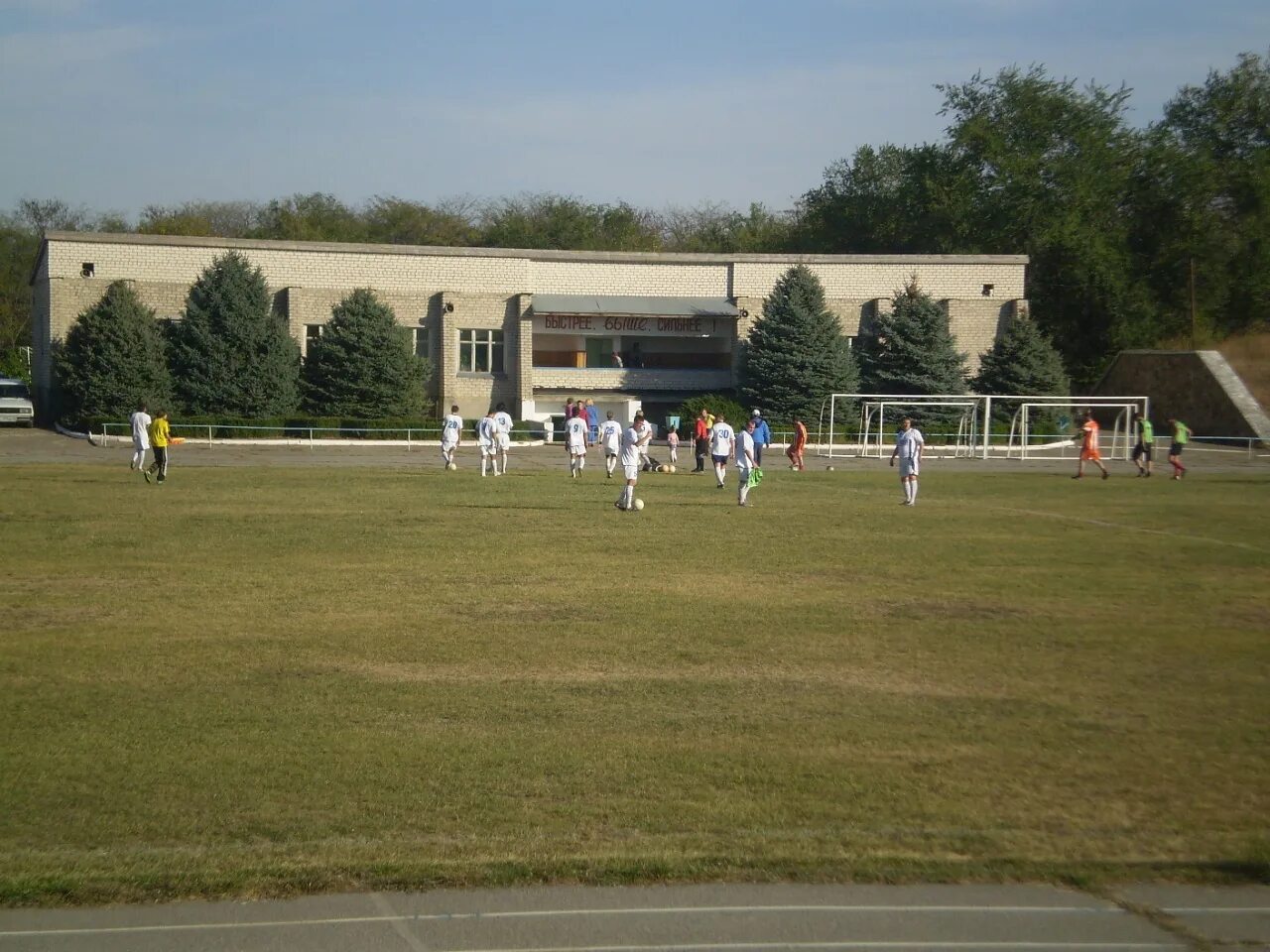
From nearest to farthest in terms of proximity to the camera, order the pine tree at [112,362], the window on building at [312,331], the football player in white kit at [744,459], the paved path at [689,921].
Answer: the paved path at [689,921] → the football player in white kit at [744,459] → the pine tree at [112,362] → the window on building at [312,331]

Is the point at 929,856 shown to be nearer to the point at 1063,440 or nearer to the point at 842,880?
the point at 842,880

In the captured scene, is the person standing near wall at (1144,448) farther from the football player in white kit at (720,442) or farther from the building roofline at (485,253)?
the building roofline at (485,253)

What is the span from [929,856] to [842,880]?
632 mm

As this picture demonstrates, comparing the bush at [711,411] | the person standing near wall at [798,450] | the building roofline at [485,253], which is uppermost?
the building roofline at [485,253]

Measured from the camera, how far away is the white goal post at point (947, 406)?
4722 cm

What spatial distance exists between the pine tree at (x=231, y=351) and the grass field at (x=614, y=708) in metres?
32.7

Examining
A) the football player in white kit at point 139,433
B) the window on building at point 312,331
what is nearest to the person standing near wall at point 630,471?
the football player in white kit at point 139,433

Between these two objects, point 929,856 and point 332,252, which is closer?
point 929,856

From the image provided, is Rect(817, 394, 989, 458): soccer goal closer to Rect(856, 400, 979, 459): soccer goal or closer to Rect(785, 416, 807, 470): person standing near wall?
Rect(856, 400, 979, 459): soccer goal

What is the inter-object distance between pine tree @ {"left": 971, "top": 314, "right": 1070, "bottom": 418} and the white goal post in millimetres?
1389

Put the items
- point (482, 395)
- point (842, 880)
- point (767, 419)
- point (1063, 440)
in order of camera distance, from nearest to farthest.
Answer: point (842, 880) → point (1063, 440) → point (767, 419) → point (482, 395)

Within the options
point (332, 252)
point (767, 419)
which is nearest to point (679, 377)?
point (767, 419)

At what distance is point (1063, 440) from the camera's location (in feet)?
178

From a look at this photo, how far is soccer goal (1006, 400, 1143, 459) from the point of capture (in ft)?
156
